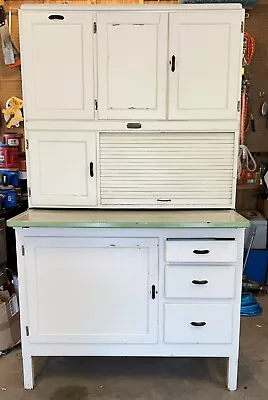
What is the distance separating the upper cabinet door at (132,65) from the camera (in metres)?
2.11

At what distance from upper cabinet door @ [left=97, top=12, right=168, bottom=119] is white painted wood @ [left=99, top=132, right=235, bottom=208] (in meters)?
0.15

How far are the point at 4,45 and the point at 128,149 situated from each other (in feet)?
5.64

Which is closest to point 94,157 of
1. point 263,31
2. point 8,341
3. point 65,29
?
point 65,29

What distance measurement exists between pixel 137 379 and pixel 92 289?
607 mm

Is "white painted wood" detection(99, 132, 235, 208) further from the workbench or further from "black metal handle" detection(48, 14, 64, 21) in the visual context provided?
"black metal handle" detection(48, 14, 64, 21)

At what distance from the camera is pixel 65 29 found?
2.13 metres

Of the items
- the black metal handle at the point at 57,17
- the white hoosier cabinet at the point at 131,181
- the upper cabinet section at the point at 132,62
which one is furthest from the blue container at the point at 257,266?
the black metal handle at the point at 57,17

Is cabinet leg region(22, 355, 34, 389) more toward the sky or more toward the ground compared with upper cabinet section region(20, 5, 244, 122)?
more toward the ground

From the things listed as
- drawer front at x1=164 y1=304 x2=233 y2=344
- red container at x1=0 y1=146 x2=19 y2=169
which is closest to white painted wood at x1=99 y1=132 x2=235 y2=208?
drawer front at x1=164 y1=304 x2=233 y2=344

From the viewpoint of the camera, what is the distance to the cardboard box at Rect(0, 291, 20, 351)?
236 cm

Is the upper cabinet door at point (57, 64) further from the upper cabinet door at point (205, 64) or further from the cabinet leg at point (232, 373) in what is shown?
the cabinet leg at point (232, 373)

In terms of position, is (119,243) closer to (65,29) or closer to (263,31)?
(65,29)

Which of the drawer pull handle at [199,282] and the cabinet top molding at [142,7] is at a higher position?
the cabinet top molding at [142,7]

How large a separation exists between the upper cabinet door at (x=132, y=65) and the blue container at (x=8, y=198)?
0.95 meters
